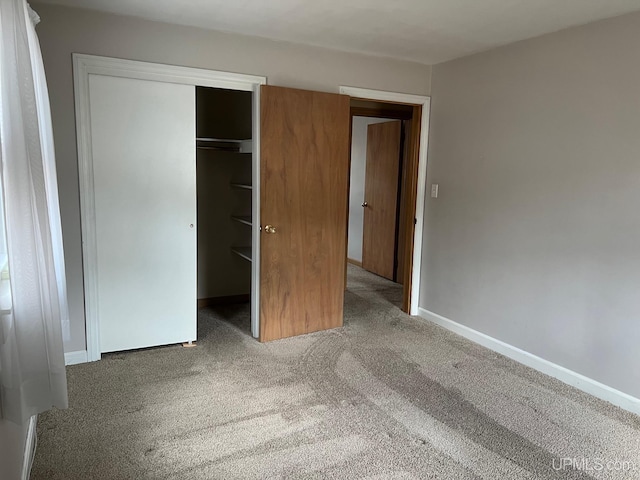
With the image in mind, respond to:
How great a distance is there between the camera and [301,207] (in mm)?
3572

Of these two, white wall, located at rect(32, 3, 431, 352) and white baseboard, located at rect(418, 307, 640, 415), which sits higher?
white wall, located at rect(32, 3, 431, 352)

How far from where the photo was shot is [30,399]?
66.0 inches

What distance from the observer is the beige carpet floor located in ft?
6.86

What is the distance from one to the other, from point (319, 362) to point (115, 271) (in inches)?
60.8

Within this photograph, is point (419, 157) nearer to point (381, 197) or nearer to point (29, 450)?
point (381, 197)

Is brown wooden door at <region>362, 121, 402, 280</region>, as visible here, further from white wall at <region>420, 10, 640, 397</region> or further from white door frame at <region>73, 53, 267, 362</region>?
white door frame at <region>73, 53, 267, 362</region>

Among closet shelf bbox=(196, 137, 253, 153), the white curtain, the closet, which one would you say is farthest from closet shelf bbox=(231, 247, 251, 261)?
the white curtain

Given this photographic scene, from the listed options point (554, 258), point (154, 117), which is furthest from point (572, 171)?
point (154, 117)

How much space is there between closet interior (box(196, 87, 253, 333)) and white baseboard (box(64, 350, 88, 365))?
138 cm

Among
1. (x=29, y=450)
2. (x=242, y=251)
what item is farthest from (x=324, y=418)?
(x=242, y=251)

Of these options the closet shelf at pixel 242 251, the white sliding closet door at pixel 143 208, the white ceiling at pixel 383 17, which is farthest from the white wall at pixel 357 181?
the white sliding closet door at pixel 143 208

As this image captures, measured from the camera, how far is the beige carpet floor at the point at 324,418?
2.09m

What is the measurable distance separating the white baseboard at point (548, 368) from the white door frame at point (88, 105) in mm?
1991

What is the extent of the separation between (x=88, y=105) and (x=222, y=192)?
160 cm
